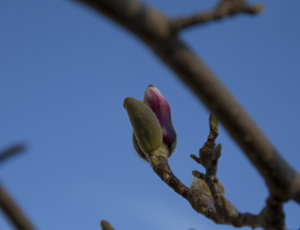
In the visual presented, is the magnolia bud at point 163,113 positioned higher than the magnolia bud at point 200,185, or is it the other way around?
the magnolia bud at point 163,113

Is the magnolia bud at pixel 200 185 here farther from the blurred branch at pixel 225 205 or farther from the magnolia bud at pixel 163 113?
the blurred branch at pixel 225 205

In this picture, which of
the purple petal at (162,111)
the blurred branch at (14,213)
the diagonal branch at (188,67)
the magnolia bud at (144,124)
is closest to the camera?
the diagonal branch at (188,67)

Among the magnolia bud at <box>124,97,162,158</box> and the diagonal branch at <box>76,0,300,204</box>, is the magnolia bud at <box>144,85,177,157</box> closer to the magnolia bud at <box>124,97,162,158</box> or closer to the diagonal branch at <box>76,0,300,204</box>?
the magnolia bud at <box>124,97,162,158</box>

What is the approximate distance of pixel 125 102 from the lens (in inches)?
82.4

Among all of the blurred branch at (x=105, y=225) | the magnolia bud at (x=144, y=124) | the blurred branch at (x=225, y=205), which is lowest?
the blurred branch at (x=225, y=205)

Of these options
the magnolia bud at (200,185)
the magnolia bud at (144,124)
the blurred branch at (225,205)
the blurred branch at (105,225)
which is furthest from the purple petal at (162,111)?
the blurred branch at (105,225)

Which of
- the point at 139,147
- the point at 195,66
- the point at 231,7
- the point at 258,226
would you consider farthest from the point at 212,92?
the point at 139,147

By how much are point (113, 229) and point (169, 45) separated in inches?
36.6

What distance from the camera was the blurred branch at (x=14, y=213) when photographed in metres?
0.71

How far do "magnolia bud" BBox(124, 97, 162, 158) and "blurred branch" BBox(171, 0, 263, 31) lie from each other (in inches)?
52.8

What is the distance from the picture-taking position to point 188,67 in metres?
0.62

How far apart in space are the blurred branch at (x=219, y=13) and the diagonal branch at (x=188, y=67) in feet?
0.08

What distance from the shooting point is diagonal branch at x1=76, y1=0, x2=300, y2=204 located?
577 mm

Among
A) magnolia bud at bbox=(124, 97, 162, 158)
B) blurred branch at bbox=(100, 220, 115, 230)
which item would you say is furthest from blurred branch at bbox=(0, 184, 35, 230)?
magnolia bud at bbox=(124, 97, 162, 158)
